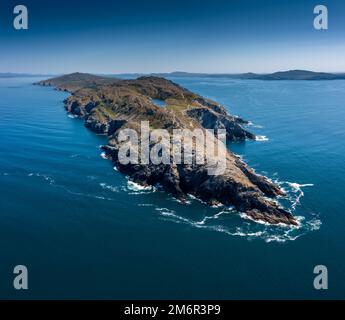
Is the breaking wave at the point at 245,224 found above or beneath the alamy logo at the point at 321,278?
above

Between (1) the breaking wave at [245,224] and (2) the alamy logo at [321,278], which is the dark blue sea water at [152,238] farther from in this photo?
(2) the alamy logo at [321,278]

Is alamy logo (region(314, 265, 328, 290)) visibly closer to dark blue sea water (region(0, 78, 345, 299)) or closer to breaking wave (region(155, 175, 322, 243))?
dark blue sea water (region(0, 78, 345, 299))

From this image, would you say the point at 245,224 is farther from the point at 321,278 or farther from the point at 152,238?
the point at 152,238

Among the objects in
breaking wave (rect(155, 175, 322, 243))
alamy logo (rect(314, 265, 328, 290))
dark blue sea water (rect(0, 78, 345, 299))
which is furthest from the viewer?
breaking wave (rect(155, 175, 322, 243))

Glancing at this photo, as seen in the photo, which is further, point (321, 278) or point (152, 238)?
point (152, 238)

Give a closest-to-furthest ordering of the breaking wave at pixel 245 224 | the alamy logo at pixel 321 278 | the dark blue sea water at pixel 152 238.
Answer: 1. the alamy logo at pixel 321 278
2. the dark blue sea water at pixel 152 238
3. the breaking wave at pixel 245 224

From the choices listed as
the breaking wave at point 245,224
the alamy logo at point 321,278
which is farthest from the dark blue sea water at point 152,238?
the alamy logo at point 321,278

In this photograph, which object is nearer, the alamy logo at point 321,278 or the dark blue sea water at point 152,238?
the alamy logo at point 321,278

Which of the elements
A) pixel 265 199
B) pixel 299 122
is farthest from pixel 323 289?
pixel 299 122

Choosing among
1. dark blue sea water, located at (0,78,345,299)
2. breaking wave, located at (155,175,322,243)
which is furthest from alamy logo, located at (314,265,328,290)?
breaking wave, located at (155,175,322,243)

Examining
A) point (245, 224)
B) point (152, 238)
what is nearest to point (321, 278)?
point (245, 224)
